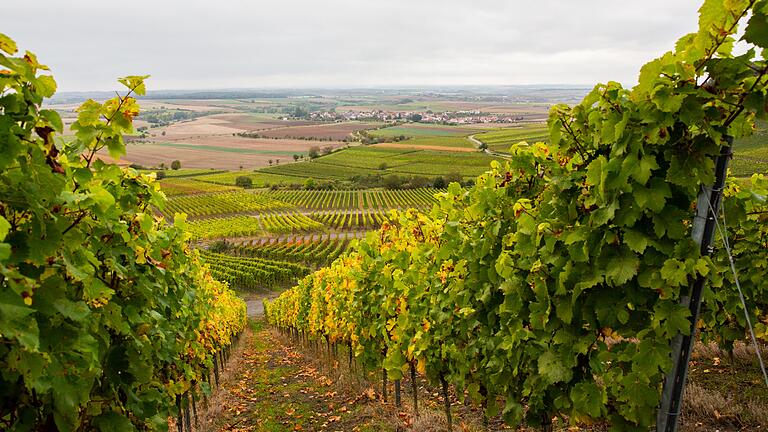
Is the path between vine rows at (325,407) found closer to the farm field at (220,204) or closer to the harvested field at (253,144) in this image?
the farm field at (220,204)

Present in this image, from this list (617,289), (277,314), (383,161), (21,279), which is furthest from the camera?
(383,161)

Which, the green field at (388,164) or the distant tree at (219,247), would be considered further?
the green field at (388,164)

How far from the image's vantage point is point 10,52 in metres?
1.77

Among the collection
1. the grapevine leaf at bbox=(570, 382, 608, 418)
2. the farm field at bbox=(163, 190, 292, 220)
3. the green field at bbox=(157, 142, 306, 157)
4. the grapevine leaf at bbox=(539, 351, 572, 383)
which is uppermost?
the grapevine leaf at bbox=(539, 351, 572, 383)

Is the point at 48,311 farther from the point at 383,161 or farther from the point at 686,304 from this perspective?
the point at 383,161

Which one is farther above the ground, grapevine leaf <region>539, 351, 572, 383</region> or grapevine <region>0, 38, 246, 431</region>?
grapevine <region>0, 38, 246, 431</region>

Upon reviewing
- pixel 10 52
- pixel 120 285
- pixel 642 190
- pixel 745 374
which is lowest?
pixel 745 374

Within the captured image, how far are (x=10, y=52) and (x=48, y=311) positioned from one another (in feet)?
3.32

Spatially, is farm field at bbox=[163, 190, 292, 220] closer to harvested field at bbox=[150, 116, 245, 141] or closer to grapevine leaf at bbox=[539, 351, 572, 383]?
grapevine leaf at bbox=[539, 351, 572, 383]

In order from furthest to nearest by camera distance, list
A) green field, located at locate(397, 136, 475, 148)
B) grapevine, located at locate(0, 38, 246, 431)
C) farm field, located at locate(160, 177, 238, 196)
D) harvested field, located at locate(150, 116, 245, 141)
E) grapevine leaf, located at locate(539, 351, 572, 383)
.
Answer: harvested field, located at locate(150, 116, 245, 141) < green field, located at locate(397, 136, 475, 148) < farm field, located at locate(160, 177, 238, 196) < grapevine leaf, located at locate(539, 351, 572, 383) < grapevine, located at locate(0, 38, 246, 431)

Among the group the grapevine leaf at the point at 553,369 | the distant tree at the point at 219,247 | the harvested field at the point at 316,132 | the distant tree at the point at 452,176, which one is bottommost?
the distant tree at the point at 219,247

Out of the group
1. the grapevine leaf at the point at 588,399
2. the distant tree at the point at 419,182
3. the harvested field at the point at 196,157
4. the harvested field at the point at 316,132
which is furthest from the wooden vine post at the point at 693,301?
the harvested field at the point at 316,132

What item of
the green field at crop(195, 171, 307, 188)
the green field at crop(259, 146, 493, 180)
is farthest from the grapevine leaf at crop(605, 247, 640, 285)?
the green field at crop(195, 171, 307, 188)

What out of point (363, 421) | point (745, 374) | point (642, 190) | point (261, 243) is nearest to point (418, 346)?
point (363, 421)
